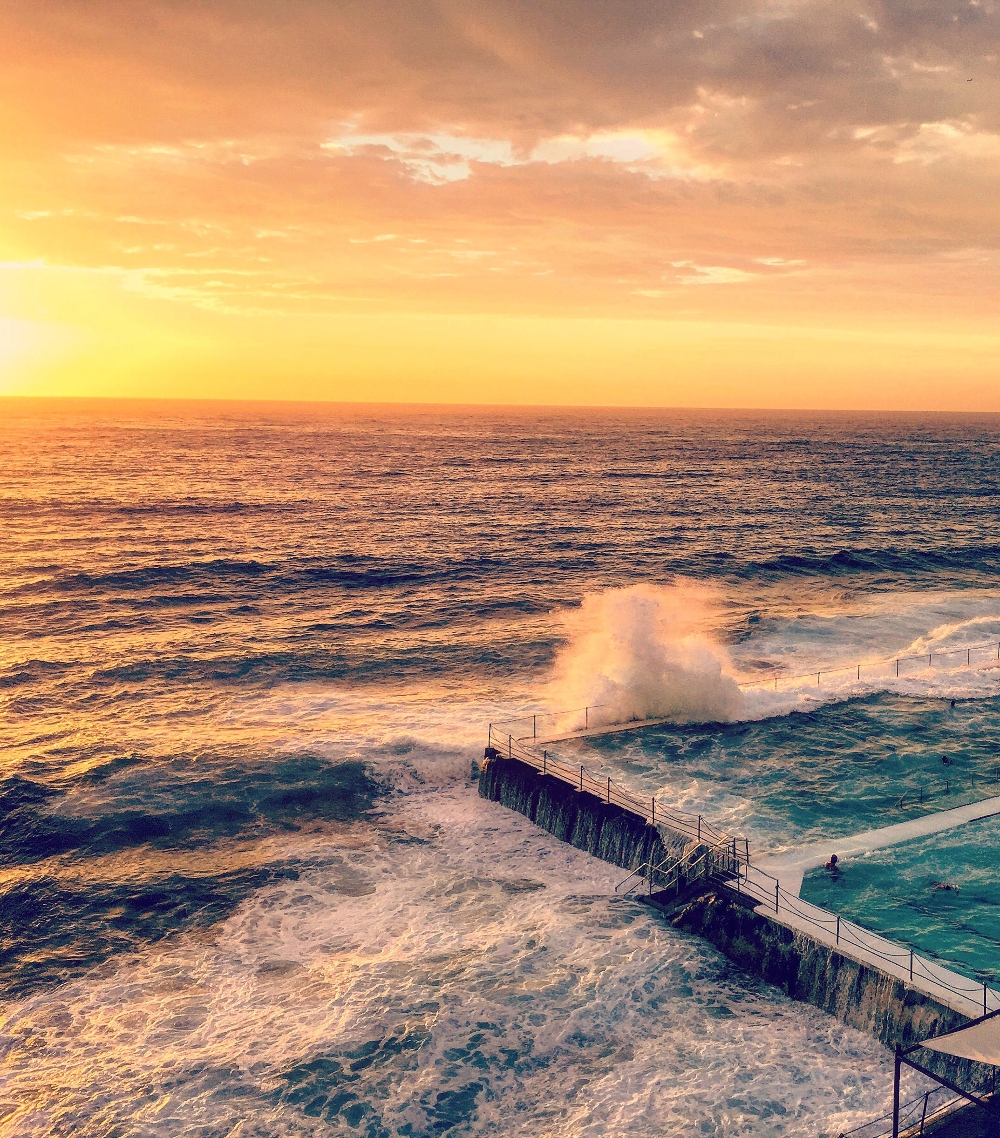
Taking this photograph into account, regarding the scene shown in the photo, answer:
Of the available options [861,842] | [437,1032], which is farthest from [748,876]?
[437,1032]

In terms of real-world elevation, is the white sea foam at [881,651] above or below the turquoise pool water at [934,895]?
above

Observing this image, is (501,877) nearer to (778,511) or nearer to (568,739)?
(568,739)

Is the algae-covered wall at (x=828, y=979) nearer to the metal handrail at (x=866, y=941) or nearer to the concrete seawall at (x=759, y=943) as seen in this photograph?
the concrete seawall at (x=759, y=943)

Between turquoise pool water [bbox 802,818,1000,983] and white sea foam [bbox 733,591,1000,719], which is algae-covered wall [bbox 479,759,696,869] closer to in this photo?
turquoise pool water [bbox 802,818,1000,983]

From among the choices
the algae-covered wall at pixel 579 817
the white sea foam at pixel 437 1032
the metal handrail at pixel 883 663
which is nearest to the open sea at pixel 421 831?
the white sea foam at pixel 437 1032

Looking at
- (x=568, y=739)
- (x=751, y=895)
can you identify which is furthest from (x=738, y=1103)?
(x=568, y=739)

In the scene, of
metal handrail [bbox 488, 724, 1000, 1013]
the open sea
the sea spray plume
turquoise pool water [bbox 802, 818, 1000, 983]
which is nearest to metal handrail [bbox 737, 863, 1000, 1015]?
metal handrail [bbox 488, 724, 1000, 1013]
